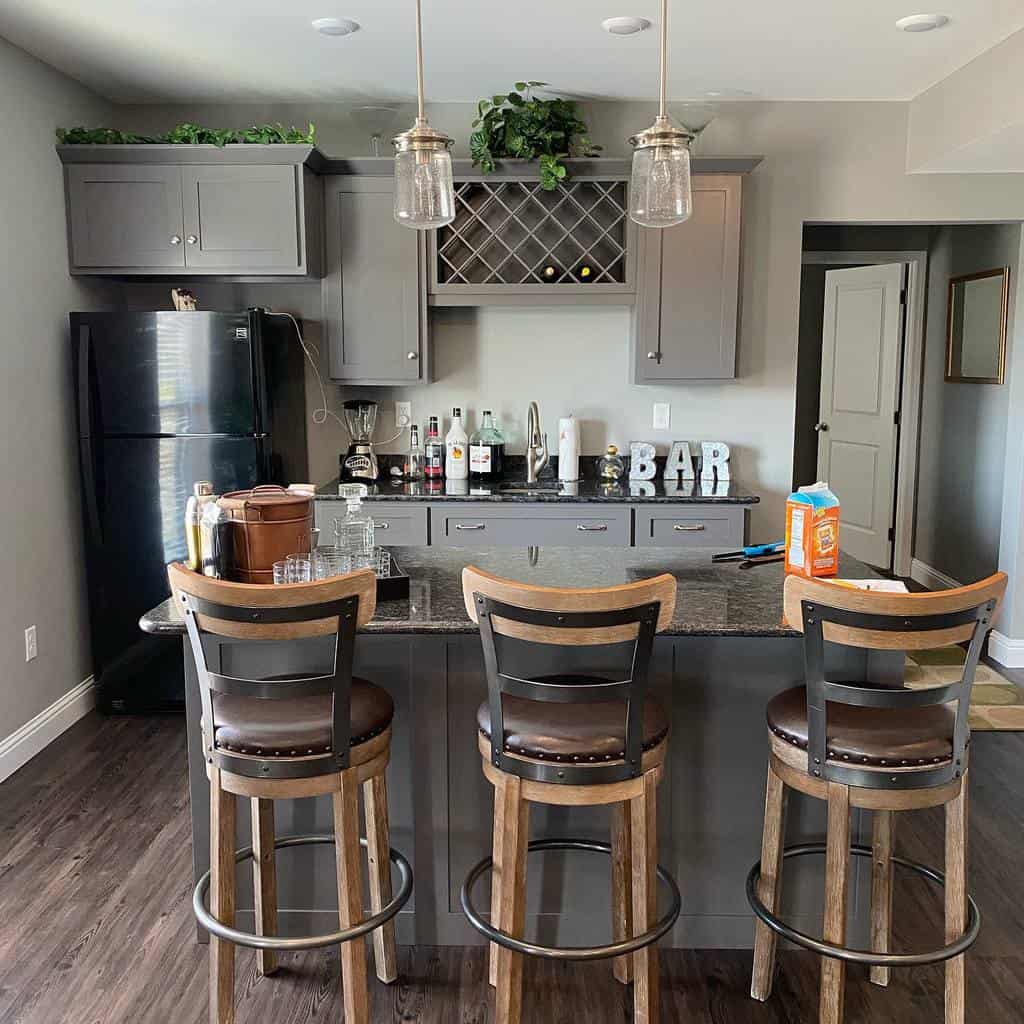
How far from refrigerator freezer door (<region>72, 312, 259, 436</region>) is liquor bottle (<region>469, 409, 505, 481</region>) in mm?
1002

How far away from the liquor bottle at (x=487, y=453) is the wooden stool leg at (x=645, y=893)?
8.37 feet

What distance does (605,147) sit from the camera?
4.36 m

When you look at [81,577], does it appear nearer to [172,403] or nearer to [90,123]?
[172,403]

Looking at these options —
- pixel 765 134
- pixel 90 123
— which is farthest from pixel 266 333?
pixel 765 134

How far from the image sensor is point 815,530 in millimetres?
2371

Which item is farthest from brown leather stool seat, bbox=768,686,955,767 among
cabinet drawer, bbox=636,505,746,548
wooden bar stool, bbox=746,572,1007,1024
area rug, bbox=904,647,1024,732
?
cabinet drawer, bbox=636,505,746,548

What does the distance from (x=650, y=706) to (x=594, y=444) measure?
104 inches

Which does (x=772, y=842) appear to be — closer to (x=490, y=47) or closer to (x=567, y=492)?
(x=567, y=492)

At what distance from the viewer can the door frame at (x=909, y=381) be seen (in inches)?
241

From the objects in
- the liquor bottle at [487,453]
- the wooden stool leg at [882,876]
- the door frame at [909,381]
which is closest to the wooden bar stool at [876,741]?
the wooden stool leg at [882,876]

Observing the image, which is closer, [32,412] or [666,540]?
[32,412]

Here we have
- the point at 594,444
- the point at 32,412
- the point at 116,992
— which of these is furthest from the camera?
the point at 594,444

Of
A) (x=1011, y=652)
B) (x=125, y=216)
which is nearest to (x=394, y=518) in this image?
(x=125, y=216)

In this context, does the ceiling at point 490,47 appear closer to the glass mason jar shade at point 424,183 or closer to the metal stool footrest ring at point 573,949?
the glass mason jar shade at point 424,183
